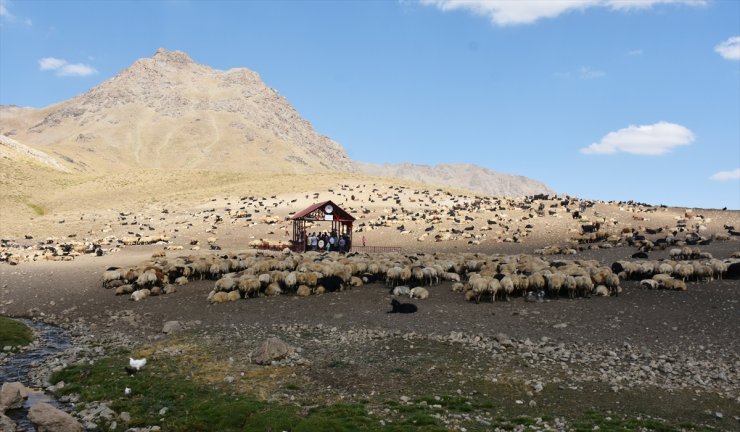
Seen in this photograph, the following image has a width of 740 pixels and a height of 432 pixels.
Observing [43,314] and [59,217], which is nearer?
[43,314]

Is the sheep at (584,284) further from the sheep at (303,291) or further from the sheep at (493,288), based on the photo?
the sheep at (303,291)

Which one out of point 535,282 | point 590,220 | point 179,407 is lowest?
point 179,407

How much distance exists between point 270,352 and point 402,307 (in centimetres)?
786

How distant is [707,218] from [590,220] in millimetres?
14091

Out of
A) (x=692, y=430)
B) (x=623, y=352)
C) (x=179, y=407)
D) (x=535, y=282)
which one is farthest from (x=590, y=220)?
(x=179, y=407)

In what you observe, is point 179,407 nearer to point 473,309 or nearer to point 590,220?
point 473,309

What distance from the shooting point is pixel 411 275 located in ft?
99.1

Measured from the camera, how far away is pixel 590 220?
2213 inches

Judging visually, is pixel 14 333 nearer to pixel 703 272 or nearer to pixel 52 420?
pixel 52 420

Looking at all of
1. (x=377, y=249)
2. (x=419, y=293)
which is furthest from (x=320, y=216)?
(x=419, y=293)

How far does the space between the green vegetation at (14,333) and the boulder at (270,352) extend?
10.6 meters

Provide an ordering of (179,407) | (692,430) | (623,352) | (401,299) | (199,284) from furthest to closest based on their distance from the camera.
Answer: (199,284), (401,299), (623,352), (179,407), (692,430)

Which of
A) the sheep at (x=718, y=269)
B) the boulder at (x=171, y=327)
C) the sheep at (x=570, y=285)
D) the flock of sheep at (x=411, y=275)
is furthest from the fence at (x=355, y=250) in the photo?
the sheep at (x=718, y=269)

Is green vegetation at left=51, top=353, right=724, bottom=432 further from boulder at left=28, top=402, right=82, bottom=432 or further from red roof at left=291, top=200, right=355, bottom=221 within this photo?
red roof at left=291, top=200, right=355, bottom=221
